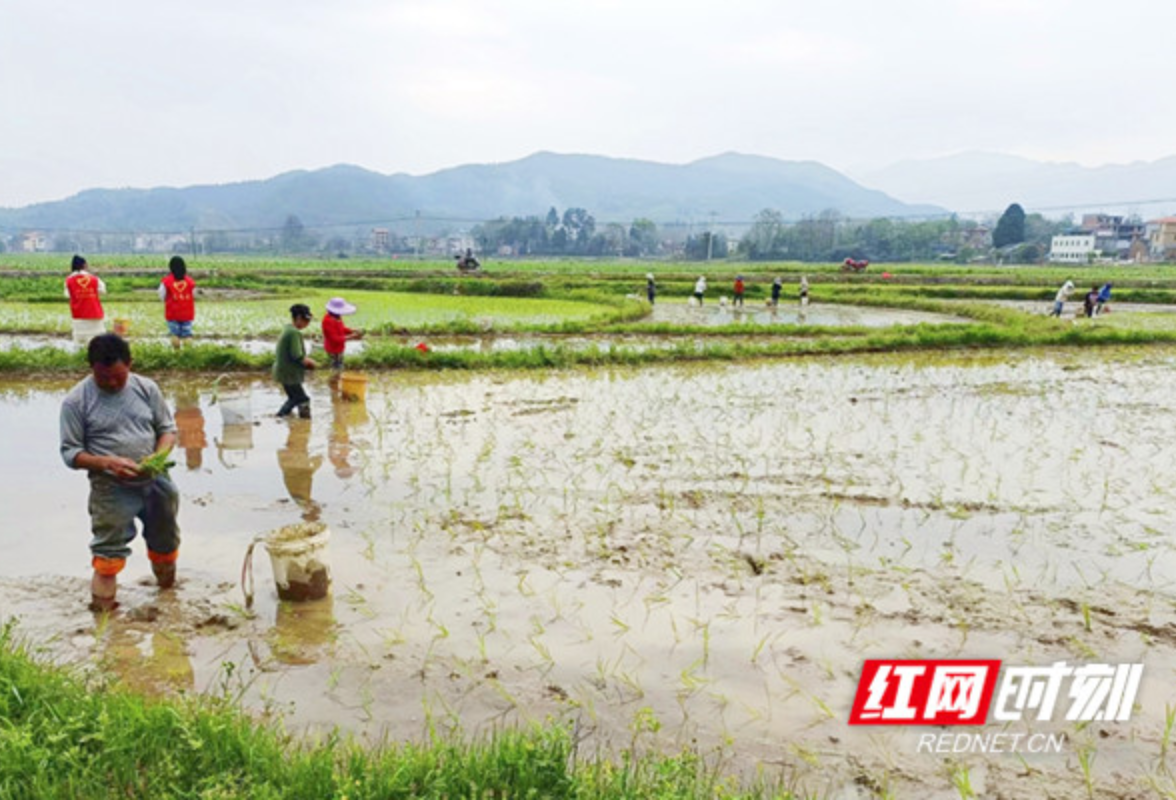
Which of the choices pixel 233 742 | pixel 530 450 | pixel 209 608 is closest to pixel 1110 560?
pixel 530 450

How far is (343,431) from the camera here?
7.81 meters

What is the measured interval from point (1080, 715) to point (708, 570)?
2.01 m

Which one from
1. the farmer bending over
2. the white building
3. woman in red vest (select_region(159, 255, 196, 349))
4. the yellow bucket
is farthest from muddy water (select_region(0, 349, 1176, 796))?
the white building

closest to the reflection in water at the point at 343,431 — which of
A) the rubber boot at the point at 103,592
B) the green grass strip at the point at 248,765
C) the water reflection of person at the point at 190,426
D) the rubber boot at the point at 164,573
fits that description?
the water reflection of person at the point at 190,426

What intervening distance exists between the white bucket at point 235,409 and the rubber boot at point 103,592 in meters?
3.97

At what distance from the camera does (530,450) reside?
7.17 metres

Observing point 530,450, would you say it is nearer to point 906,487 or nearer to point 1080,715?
point 906,487

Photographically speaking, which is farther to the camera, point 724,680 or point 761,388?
point 761,388

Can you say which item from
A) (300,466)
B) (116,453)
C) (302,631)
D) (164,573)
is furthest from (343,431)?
(302,631)

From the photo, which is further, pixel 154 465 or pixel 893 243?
pixel 893 243

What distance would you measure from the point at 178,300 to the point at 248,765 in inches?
361

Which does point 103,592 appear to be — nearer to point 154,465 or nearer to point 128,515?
point 128,515

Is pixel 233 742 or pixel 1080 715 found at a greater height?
pixel 233 742

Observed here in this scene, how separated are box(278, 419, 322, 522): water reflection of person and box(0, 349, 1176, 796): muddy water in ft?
0.13
